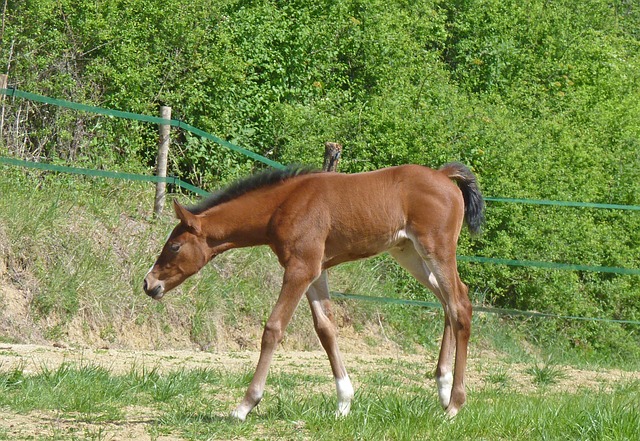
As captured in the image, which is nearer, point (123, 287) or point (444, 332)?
point (444, 332)

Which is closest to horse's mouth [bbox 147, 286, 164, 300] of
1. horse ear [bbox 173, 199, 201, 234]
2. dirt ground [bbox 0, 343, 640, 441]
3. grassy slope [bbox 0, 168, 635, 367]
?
horse ear [bbox 173, 199, 201, 234]

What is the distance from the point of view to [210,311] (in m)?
11.9

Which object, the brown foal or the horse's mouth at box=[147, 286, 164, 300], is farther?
the horse's mouth at box=[147, 286, 164, 300]

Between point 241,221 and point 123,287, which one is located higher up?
point 241,221

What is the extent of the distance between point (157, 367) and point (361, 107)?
8586 mm

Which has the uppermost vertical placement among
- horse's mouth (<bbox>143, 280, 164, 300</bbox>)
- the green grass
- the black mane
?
the black mane

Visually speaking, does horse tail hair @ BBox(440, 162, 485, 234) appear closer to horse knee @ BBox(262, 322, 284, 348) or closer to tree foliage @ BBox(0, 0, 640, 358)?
horse knee @ BBox(262, 322, 284, 348)

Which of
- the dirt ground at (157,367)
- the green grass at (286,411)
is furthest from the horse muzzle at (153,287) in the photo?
the dirt ground at (157,367)

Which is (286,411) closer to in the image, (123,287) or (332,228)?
(332,228)

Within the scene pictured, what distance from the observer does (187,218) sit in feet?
24.0

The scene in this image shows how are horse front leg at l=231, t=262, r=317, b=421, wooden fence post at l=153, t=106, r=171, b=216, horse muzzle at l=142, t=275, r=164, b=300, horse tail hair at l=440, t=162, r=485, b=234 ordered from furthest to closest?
wooden fence post at l=153, t=106, r=171, b=216 < horse tail hair at l=440, t=162, r=485, b=234 < horse muzzle at l=142, t=275, r=164, b=300 < horse front leg at l=231, t=262, r=317, b=421

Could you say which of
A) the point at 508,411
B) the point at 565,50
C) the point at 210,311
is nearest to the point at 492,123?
the point at 565,50

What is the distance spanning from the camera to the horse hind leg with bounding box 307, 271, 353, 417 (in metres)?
6.97

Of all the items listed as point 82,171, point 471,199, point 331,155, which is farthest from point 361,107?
point 471,199
